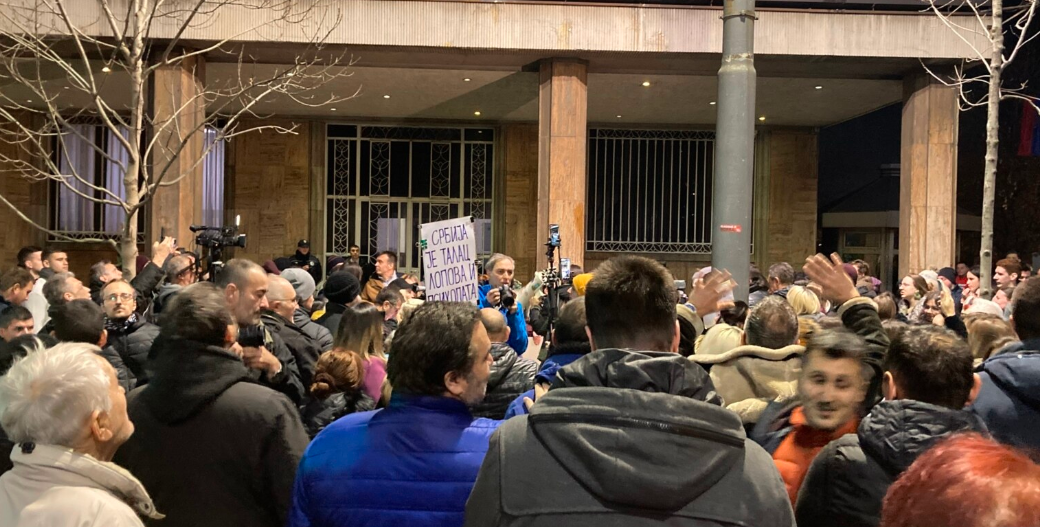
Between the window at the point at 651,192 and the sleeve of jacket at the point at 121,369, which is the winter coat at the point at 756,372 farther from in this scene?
the window at the point at 651,192

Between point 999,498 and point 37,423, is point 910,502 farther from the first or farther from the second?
point 37,423

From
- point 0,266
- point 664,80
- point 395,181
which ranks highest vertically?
point 664,80

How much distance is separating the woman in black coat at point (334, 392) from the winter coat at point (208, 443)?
1.29 metres

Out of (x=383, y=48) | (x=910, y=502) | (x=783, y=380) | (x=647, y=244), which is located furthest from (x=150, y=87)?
(x=910, y=502)

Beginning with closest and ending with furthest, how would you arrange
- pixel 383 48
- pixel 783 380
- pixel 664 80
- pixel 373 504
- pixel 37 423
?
pixel 37 423 < pixel 373 504 < pixel 783 380 < pixel 383 48 < pixel 664 80

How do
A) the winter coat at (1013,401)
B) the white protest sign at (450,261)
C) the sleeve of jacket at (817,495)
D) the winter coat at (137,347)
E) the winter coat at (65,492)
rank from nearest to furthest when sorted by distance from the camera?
the winter coat at (65,492) → the sleeve of jacket at (817,495) → the winter coat at (1013,401) → the winter coat at (137,347) → the white protest sign at (450,261)

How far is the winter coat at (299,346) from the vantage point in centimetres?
487

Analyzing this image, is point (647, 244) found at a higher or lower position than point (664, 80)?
lower

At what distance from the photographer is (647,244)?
22922mm

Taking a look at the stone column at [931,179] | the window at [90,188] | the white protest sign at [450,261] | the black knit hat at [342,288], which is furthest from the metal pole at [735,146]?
the window at [90,188]

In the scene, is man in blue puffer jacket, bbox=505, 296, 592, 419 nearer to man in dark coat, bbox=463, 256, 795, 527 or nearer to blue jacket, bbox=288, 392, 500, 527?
blue jacket, bbox=288, 392, 500, 527

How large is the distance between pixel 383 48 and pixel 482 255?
7.71 metres

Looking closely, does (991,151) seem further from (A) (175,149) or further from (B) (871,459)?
(A) (175,149)

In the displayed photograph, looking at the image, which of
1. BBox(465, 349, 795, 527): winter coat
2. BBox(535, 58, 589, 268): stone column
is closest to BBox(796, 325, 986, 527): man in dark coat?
BBox(465, 349, 795, 527): winter coat
